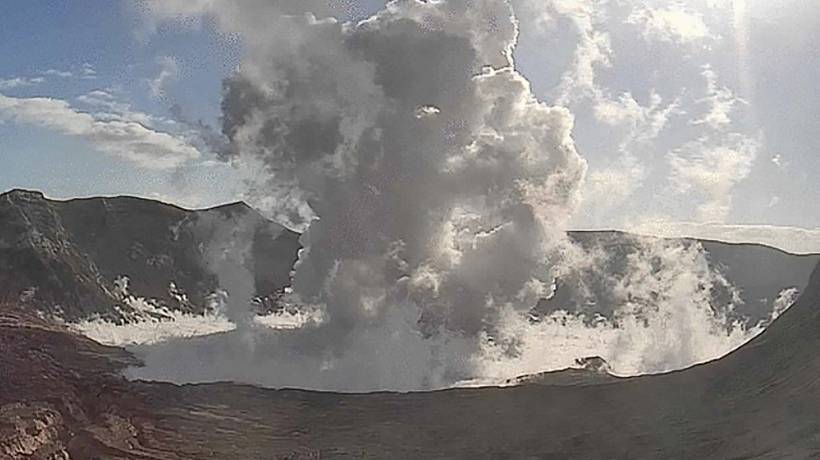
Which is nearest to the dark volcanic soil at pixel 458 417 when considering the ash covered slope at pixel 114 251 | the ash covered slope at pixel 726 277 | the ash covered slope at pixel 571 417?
the ash covered slope at pixel 571 417

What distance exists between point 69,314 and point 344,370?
135 feet

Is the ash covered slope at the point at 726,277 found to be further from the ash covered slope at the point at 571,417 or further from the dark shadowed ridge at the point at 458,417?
the dark shadowed ridge at the point at 458,417

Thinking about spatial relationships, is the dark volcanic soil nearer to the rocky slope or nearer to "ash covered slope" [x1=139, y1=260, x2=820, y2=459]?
"ash covered slope" [x1=139, y1=260, x2=820, y2=459]

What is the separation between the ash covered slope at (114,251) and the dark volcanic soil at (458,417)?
1905 inches

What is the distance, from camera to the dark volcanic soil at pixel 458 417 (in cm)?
4431

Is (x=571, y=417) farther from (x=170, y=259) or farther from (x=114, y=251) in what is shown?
(x=170, y=259)

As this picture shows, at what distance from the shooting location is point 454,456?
160ft

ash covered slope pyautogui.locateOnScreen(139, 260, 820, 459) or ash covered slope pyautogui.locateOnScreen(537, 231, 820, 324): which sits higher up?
ash covered slope pyautogui.locateOnScreen(537, 231, 820, 324)

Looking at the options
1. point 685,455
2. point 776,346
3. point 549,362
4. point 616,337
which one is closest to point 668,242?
point 616,337

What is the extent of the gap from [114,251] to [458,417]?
308 ft

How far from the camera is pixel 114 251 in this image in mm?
140250

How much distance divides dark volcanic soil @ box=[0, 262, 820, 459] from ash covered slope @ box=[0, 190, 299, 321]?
4838 centimetres

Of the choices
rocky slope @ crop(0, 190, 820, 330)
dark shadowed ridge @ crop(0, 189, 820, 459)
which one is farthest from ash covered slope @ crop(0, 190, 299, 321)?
dark shadowed ridge @ crop(0, 189, 820, 459)

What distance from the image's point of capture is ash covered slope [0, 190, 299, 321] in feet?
376
